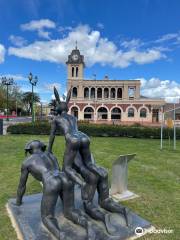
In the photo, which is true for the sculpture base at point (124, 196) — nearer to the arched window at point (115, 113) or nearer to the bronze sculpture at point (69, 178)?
the bronze sculpture at point (69, 178)

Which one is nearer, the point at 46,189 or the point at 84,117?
the point at 46,189

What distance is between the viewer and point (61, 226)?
12.8ft

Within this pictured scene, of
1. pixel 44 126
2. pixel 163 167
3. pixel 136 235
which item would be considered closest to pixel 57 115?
pixel 136 235

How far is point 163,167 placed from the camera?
9.34 meters

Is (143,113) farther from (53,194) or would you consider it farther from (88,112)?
(53,194)

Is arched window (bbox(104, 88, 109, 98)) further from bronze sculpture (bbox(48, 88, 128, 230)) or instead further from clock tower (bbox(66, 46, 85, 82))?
bronze sculpture (bbox(48, 88, 128, 230))

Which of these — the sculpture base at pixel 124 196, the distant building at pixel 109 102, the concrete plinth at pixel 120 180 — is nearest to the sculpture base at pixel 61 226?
the sculpture base at pixel 124 196

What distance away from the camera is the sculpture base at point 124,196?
564cm

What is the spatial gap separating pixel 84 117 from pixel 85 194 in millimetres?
52583

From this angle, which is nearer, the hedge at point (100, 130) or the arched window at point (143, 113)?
the hedge at point (100, 130)

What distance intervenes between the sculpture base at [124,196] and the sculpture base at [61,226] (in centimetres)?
107

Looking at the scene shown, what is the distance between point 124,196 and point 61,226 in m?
2.23

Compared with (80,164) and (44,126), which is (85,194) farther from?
(44,126)

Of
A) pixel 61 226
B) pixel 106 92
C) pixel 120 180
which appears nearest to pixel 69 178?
pixel 61 226
